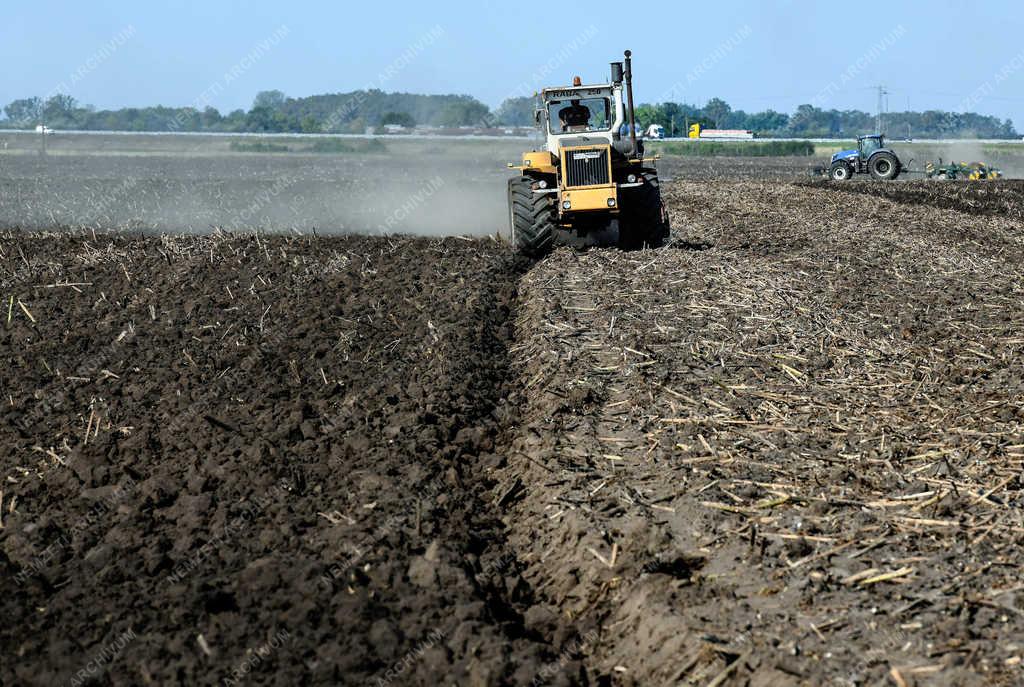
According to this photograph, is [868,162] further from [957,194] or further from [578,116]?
[578,116]

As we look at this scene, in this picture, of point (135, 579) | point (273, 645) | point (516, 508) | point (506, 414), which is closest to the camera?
point (273, 645)

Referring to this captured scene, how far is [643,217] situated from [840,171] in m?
26.3

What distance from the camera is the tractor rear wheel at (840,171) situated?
39750mm

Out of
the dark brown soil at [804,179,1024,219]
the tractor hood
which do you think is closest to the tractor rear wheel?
the tractor hood

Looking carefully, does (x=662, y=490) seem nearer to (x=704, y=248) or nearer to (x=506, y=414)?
(x=506, y=414)

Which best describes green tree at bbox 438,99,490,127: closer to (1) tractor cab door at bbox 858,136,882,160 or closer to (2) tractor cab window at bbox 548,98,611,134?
(1) tractor cab door at bbox 858,136,882,160

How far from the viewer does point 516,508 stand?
23.2 feet

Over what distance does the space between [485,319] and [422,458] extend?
3.92m

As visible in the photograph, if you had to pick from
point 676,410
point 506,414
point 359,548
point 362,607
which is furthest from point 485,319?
point 362,607

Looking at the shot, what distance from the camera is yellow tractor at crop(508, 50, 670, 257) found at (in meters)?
15.0

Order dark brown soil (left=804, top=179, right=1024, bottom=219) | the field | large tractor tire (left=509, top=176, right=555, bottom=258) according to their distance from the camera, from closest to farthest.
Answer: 1. the field
2. large tractor tire (left=509, top=176, right=555, bottom=258)
3. dark brown soil (left=804, top=179, right=1024, bottom=219)

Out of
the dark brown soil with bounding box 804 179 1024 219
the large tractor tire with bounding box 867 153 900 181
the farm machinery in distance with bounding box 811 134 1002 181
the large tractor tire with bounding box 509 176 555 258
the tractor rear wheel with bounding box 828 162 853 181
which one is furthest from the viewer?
the tractor rear wheel with bounding box 828 162 853 181

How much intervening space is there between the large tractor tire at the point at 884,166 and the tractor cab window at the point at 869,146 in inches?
20.4

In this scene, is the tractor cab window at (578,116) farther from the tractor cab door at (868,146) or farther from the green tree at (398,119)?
the green tree at (398,119)
